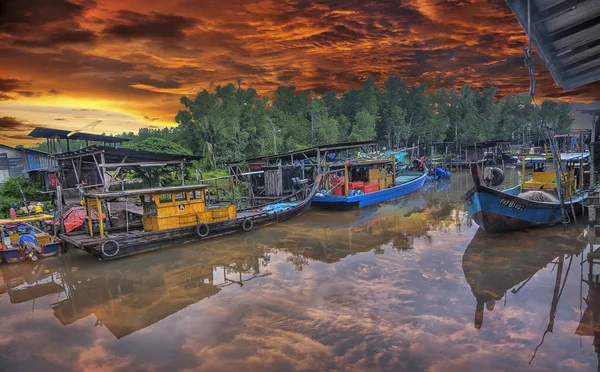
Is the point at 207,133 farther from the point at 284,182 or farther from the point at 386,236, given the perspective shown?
the point at 386,236

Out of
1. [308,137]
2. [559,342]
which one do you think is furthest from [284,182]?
[308,137]

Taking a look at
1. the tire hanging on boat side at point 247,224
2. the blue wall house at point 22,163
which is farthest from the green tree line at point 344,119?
the tire hanging on boat side at point 247,224

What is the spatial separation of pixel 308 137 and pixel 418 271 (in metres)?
36.1

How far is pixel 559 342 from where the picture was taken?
653 centimetres

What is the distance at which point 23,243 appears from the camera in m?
12.5

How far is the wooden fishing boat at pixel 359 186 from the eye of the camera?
2088cm

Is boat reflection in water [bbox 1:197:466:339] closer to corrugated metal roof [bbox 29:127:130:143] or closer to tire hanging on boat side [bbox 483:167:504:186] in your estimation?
tire hanging on boat side [bbox 483:167:504:186]

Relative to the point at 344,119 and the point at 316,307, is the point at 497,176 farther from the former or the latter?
the point at 344,119

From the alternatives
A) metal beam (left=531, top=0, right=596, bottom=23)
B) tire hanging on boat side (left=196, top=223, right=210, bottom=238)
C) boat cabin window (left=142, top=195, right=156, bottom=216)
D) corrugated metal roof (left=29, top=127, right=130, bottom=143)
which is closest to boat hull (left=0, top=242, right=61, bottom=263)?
boat cabin window (left=142, top=195, right=156, bottom=216)

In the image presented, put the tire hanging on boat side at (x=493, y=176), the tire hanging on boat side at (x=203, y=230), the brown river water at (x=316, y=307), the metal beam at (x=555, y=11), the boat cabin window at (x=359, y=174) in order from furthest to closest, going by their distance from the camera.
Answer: the boat cabin window at (x=359, y=174) → the tire hanging on boat side at (x=203, y=230) → the tire hanging on boat side at (x=493, y=176) → the brown river water at (x=316, y=307) → the metal beam at (x=555, y=11)

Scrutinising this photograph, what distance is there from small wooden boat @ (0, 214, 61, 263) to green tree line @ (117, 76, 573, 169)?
17.1m

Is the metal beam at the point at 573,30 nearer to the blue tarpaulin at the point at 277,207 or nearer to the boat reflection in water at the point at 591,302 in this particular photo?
the boat reflection in water at the point at 591,302

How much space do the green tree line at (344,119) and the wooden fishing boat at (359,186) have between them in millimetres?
13446

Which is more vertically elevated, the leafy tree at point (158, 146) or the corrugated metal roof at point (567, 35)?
the corrugated metal roof at point (567, 35)
